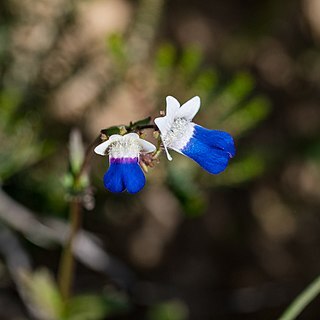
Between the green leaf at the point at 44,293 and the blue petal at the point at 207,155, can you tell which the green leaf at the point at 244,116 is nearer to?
the blue petal at the point at 207,155

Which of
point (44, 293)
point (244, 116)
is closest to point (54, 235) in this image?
point (44, 293)

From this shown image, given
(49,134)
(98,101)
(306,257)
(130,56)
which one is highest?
(130,56)

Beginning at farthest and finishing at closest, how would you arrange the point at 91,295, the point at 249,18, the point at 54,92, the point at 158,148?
the point at 249,18 < the point at 54,92 < the point at 91,295 < the point at 158,148

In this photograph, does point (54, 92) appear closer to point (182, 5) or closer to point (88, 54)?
point (88, 54)

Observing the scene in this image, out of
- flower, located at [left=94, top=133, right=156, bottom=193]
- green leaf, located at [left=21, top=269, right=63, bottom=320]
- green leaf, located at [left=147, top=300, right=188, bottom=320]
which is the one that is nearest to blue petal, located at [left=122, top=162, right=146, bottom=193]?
flower, located at [left=94, top=133, right=156, bottom=193]

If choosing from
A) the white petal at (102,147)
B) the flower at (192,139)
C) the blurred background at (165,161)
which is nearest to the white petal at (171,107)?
the flower at (192,139)

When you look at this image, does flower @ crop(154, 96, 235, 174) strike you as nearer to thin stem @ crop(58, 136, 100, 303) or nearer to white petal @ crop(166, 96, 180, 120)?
white petal @ crop(166, 96, 180, 120)

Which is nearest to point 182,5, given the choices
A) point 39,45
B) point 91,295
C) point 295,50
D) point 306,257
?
point 295,50
